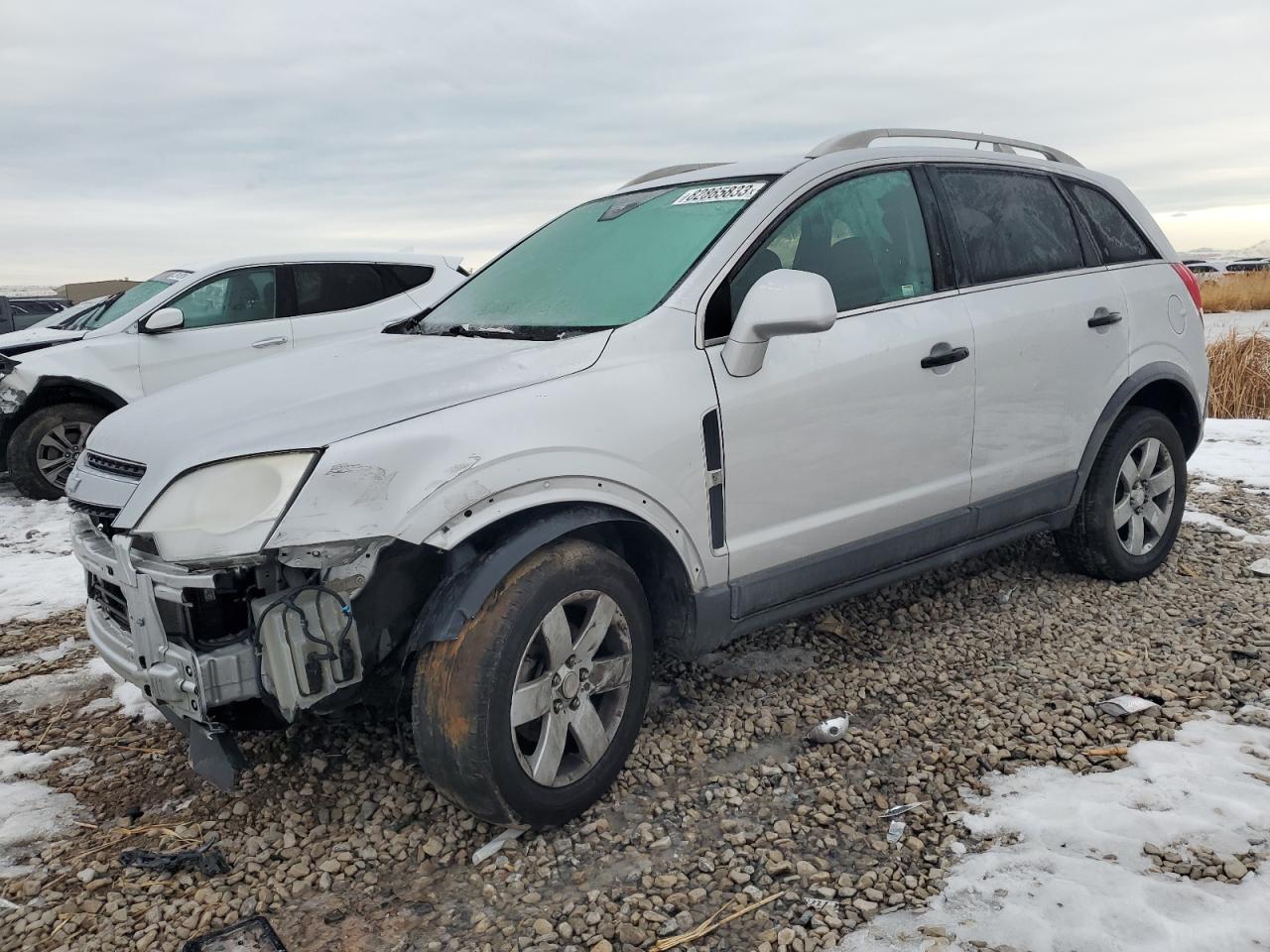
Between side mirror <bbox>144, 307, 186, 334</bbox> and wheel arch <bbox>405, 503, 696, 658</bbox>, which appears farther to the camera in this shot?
side mirror <bbox>144, 307, 186, 334</bbox>

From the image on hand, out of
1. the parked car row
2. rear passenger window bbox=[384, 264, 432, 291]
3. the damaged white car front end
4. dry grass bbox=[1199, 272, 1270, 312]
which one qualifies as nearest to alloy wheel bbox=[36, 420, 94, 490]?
rear passenger window bbox=[384, 264, 432, 291]

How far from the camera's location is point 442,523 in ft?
8.22

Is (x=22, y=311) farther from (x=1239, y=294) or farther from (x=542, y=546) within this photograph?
(x=1239, y=294)

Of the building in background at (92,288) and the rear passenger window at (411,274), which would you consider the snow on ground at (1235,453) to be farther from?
the building in background at (92,288)

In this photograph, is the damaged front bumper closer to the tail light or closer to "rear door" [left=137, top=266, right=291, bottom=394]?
the tail light

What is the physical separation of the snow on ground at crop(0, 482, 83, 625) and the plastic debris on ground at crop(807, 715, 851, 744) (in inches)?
154

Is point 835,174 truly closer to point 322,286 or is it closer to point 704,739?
point 704,739

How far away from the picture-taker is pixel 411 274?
886cm

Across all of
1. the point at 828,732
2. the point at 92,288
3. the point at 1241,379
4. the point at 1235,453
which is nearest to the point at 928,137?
the point at 828,732

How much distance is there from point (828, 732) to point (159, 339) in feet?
21.7

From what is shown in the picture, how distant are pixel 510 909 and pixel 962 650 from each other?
2289 millimetres

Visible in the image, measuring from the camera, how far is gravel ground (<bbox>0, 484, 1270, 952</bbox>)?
8.26 ft

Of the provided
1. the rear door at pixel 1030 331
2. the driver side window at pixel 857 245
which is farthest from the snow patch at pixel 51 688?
the rear door at pixel 1030 331

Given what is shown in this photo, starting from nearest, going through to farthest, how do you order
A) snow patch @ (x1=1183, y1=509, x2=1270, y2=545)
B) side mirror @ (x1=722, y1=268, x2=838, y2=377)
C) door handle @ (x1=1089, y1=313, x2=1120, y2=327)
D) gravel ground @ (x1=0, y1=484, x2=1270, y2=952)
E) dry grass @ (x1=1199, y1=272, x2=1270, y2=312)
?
gravel ground @ (x1=0, y1=484, x2=1270, y2=952) < side mirror @ (x1=722, y1=268, x2=838, y2=377) < door handle @ (x1=1089, y1=313, x2=1120, y2=327) < snow patch @ (x1=1183, y1=509, x2=1270, y2=545) < dry grass @ (x1=1199, y1=272, x2=1270, y2=312)
